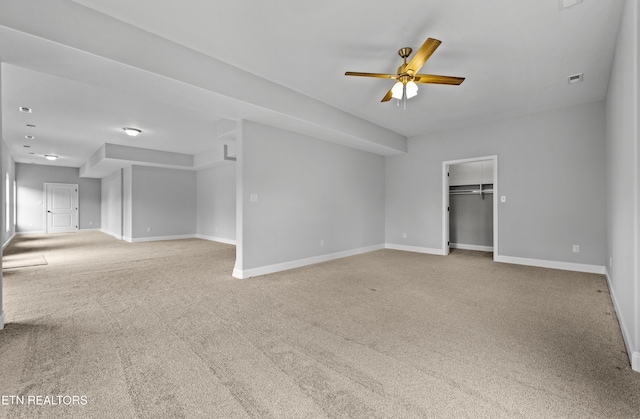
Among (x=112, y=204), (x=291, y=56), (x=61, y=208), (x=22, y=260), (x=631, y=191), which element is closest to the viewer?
(x=631, y=191)

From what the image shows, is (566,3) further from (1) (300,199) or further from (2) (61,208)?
(2) (61,208)

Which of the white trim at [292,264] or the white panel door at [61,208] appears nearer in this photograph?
the white trim at [292,264]

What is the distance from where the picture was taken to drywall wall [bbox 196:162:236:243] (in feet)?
27.3

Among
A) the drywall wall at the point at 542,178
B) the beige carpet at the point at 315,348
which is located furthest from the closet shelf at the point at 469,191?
the beige carpet at the point at 315,348

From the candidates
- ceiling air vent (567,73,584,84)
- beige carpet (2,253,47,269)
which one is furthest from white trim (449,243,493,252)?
beige carpet (2,253,47,269)

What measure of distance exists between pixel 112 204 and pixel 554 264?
12680 millimetres

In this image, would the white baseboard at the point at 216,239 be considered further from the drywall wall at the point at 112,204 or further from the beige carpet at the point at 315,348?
the beige carpet at the point at 315,348

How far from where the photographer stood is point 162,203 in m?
9.16

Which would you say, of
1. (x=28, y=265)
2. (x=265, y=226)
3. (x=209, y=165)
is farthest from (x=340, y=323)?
(x=209, y=165)

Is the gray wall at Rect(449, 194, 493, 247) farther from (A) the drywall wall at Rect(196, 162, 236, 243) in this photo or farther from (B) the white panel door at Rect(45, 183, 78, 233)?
(B) the white panel door at Rect(45, 183, 78, 233)

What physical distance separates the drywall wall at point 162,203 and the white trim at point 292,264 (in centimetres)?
599

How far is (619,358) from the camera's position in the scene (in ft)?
6.62

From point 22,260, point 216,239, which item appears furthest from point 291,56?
point 216,239

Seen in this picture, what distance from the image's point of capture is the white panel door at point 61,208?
1077 cm
